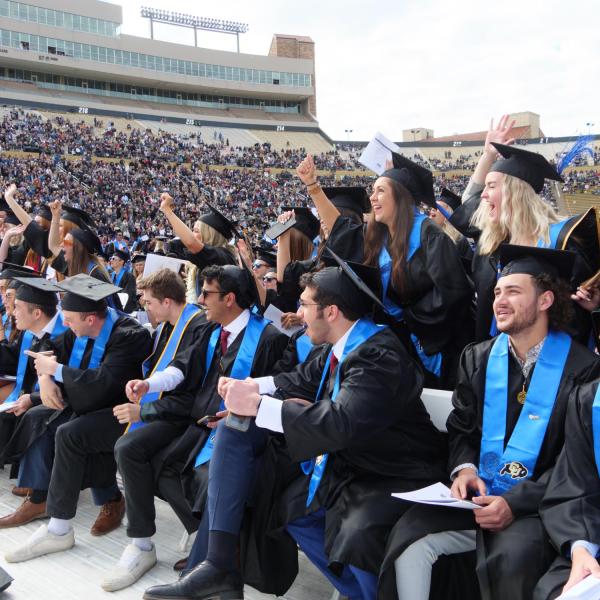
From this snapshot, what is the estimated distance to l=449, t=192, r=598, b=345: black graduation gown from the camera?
288 cm

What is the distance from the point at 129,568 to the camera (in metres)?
3.20

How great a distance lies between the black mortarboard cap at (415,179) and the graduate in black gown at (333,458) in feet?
2.72

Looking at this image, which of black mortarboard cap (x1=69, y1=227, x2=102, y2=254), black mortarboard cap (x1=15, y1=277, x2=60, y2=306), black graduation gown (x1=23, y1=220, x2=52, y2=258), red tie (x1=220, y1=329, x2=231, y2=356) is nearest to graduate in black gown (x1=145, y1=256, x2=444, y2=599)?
red tie (x1=220, y1=329, x2=231, y2=356)

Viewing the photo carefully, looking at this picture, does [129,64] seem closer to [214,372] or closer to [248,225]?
[248,225]

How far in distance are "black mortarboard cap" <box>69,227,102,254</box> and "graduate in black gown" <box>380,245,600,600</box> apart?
3.78m

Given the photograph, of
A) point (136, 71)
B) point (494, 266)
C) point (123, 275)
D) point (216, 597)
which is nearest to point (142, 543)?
point (216, 597)

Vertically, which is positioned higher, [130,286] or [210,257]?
[210,257]

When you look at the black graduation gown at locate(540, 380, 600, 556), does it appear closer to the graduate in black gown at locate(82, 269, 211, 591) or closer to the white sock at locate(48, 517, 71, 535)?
the graduate in black gown at locate(82, 269, 211, 591)

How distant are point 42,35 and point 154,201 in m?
24.9

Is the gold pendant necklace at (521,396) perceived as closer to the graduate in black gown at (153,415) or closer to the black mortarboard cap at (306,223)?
the graduate in black gown at (153,415)

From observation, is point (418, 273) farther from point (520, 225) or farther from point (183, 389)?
point (183, 389)

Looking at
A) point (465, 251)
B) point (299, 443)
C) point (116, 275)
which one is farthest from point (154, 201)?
point (299, 443)

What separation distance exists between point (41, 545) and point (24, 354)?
1.55m

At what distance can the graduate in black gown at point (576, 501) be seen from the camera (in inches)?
78.0
